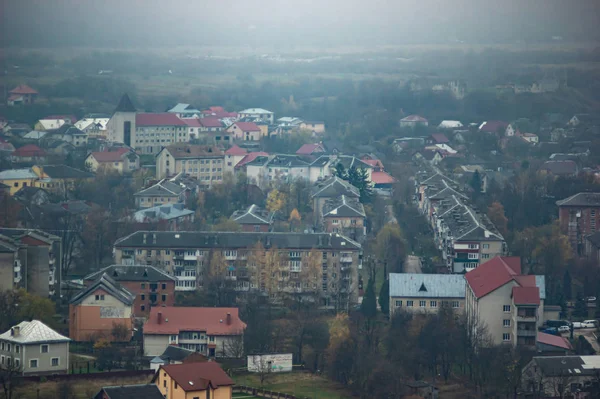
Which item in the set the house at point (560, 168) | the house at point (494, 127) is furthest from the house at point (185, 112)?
the house at point (560, 168)

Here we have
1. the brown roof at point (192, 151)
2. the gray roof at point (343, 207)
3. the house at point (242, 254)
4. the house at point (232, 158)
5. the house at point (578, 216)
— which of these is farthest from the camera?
the house at point (232, 158)

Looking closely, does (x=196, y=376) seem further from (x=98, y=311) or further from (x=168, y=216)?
(x=168, y=216)

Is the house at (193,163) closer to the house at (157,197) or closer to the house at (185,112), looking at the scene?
the house at (157,197)

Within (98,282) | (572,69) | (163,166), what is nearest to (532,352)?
(98,282)

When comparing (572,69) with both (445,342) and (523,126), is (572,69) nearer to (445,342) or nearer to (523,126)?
(523,126)

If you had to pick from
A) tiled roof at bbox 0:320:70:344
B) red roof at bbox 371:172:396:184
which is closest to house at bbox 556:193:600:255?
red roof at bbox 371:172:396:184

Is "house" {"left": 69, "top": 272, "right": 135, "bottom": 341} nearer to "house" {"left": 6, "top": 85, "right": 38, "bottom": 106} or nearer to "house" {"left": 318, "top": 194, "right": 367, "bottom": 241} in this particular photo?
"house" {"left": 318, "top": 194, "right": 367, "bottom": 241}
